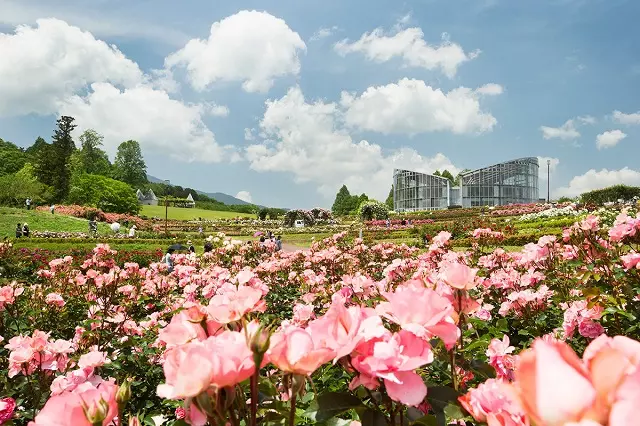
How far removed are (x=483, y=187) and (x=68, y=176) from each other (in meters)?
53.0

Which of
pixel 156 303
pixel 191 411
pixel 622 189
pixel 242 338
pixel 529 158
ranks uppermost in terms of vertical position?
pixel 529 158

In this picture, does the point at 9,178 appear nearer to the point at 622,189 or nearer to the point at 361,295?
the point at 361,295

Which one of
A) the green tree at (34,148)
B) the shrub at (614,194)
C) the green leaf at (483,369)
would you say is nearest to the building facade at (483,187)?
the shrub at (614,194)

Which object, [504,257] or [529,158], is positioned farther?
[529,158]

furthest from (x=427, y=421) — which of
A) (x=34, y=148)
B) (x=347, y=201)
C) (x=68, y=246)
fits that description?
(x=34, y=148)

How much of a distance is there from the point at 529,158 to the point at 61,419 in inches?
2588

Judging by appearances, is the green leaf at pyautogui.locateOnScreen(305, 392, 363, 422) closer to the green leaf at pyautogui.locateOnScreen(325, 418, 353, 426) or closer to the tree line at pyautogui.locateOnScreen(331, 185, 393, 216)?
the green leaf at pyautogui.locateOnScreen(325, 418, 353, 426)

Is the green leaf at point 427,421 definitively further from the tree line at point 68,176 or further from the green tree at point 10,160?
the green tree at point 10,160

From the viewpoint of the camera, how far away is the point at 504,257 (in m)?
4.29

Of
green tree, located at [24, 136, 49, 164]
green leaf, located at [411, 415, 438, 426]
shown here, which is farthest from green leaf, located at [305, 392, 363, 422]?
green tree, located at [24, 136, 49, 164]

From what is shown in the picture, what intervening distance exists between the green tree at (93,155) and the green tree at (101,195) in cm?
1576

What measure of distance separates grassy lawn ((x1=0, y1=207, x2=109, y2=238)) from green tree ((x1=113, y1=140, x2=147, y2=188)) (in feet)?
135

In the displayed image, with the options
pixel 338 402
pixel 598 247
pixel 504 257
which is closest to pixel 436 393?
pixel 338 402

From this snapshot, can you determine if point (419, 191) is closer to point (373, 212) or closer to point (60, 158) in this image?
point (373, 212)
